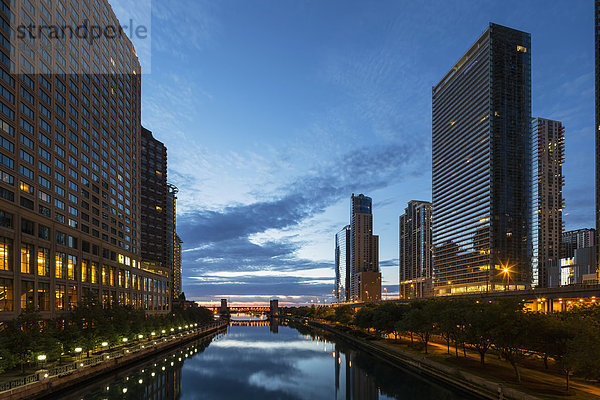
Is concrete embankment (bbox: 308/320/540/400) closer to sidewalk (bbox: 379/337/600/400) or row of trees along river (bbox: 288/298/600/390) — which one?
sidewalk (bbox: 379/337/600/400)

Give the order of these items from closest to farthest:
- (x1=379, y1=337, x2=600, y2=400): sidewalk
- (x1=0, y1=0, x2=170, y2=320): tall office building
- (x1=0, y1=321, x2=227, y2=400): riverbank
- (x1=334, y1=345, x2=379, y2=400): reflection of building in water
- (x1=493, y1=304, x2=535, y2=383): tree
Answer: (x1=379, y1=337, x2=600, y2=400): sidewalk, (x1=0, y1=321, x2=227, y2=400): riverbank, (x1=493, y1=304, x2=535, y2=383): tree, (x1=334, y1=345, x2=379, y2=400): reflection of building in water, (x1=0, y1=0, x2=170, y2=320): tall office building

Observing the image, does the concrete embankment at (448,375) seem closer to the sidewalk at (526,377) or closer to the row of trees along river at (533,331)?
the sidewalk at (526,377)

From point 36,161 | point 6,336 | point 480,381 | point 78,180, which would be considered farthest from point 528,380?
point 78,180

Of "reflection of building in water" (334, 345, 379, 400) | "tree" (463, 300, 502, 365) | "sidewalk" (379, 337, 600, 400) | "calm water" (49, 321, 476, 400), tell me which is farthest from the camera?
"reflection of building in water" (334, 345, 379, 400)

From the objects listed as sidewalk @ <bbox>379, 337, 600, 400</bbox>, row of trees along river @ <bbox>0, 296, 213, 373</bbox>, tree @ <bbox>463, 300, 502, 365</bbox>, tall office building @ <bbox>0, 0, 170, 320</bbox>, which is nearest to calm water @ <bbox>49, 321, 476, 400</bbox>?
sidewalk @ <bbox>379, 337, 600, 400</bbox>

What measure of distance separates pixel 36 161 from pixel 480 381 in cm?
8665

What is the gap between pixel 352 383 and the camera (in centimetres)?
6988

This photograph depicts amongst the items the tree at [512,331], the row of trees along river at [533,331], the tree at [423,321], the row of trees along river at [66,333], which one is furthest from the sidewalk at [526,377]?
the row of trees along river at [66,333]

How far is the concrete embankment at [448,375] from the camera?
152 ft

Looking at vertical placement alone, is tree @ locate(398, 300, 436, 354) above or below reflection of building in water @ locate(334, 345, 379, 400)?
above

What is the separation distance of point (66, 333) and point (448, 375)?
58252 millimetres

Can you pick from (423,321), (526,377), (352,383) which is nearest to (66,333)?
(352,383)

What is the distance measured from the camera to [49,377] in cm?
4959

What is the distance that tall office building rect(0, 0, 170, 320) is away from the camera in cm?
7631
